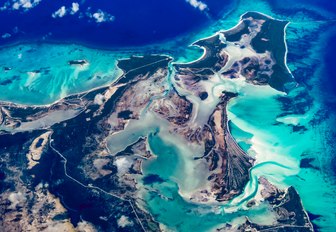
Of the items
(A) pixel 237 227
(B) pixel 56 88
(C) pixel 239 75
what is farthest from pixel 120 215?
(C) pixel 239 75

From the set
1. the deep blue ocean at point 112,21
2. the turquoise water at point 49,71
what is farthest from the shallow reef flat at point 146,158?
the deep blue ocean at point 112,21

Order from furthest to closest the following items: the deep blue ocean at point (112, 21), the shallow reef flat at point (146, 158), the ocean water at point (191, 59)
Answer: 1. the deep blue ocean at point (112, 21)
2. the ocean water at point (191, 59)
3. the shallow reef flat at point (146, 158)

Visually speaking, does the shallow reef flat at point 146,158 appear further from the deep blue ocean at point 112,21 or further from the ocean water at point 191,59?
the deep blue ocean at point 112,21

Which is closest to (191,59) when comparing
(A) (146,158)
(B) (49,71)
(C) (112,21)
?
(C) (112,21)

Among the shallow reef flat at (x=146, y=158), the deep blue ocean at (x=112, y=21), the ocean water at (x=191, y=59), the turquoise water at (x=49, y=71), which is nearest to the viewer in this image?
the shallow reef flat at (x=146, y=158)

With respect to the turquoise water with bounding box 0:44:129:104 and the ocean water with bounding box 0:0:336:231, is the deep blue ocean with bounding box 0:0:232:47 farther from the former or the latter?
the turquoise water with bounding box 0:44:129:104

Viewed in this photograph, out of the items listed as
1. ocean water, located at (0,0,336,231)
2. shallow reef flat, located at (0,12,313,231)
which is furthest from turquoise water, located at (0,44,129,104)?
shallow reef flat, located at (0,12,313,231)

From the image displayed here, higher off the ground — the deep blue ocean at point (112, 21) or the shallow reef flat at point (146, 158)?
the deep blue ocean at point (112, 21)
